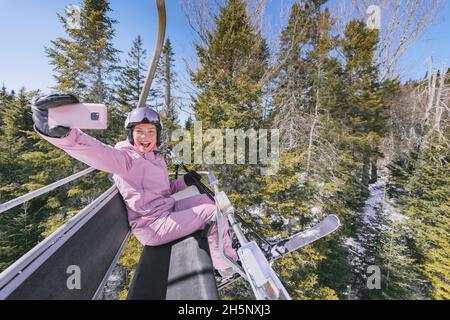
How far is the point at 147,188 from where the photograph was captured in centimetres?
207

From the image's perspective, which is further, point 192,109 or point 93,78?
point 93,78

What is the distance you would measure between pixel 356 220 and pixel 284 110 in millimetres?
9014

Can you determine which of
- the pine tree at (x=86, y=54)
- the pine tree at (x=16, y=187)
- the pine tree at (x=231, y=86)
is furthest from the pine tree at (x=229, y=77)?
the pine tree at (x=16, y=187)

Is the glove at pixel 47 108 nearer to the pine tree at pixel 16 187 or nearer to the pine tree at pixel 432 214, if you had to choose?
the pine tree at pixel 16 187

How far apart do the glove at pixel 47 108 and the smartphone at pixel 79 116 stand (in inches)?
1.1

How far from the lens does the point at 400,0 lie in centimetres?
1314

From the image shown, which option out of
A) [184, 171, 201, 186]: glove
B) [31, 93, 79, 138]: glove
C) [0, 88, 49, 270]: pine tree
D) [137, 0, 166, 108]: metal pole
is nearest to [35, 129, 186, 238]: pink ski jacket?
[31, 93, 79, 138]: glove

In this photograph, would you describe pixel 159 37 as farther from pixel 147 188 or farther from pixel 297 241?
pixel 297 241

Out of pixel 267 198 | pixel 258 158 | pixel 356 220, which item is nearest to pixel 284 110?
pixel 258 158

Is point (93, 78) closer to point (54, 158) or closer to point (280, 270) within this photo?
point (54, 158)

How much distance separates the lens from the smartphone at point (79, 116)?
1204 mm

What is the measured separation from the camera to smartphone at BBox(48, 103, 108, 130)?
1204mm

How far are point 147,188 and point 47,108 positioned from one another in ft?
3.51
